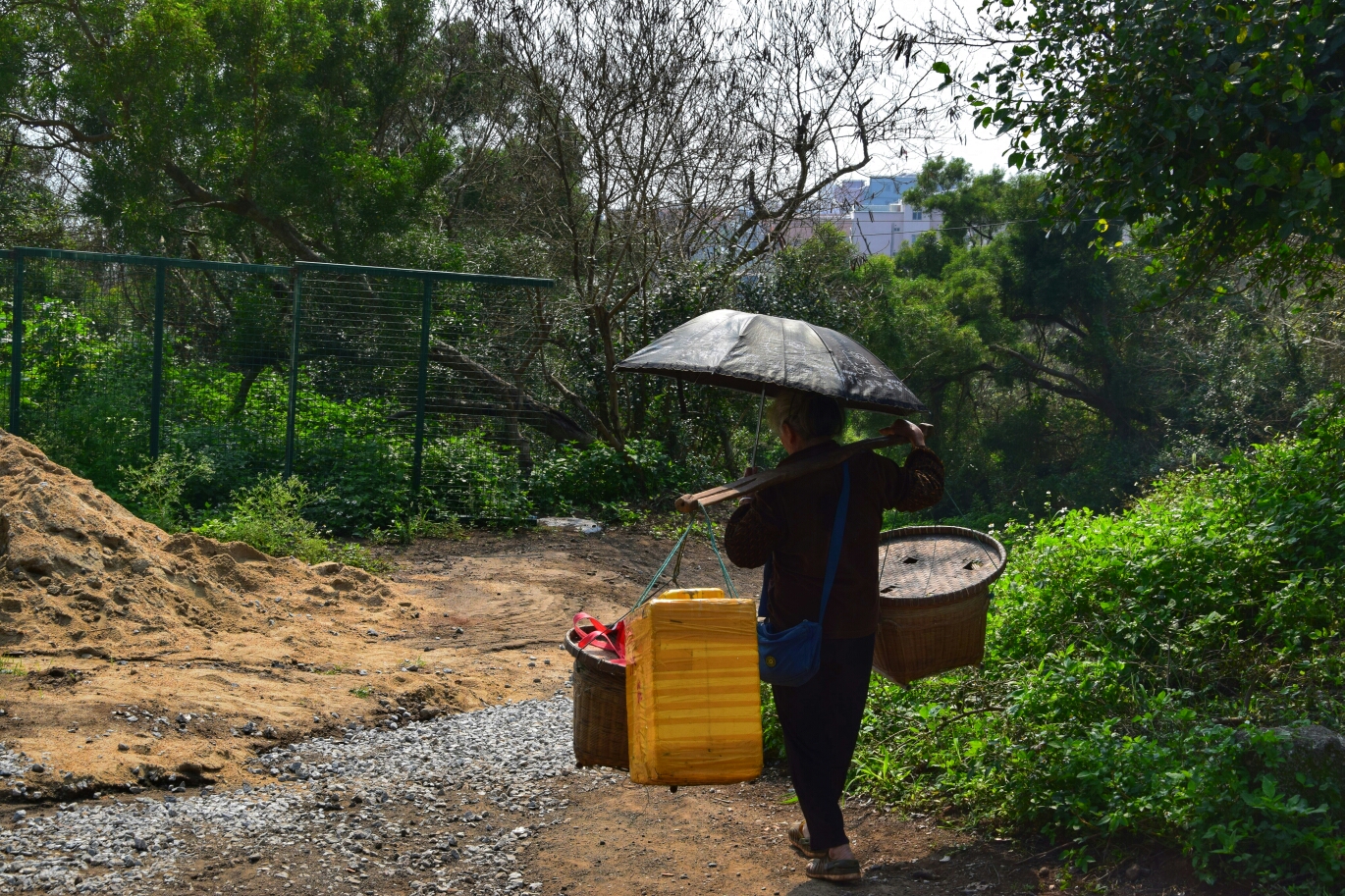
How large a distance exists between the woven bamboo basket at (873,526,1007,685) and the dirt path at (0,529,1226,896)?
70 cm

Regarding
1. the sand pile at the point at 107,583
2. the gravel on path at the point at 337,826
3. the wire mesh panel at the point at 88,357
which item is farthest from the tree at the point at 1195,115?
the wire mesh panel at the point at 88,357

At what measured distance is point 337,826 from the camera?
14.1ft

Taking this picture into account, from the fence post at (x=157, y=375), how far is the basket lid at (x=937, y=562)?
7.77 metres

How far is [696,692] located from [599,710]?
1.86ft

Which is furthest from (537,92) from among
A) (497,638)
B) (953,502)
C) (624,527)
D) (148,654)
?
→ (953,502)

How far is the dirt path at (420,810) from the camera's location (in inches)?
154

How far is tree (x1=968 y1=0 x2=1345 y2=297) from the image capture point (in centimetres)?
432

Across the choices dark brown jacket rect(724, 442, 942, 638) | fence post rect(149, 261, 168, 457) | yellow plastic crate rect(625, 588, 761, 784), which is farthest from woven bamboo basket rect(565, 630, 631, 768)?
fence post rect(149, 261, 168, 457)

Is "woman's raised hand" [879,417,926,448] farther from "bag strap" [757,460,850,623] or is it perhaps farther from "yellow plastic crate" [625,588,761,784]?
"yellow plastic crate" [625,588,761,784]

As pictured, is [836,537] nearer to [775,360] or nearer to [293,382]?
[775,360]

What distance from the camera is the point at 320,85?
16234 millimetres

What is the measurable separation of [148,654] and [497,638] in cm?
229

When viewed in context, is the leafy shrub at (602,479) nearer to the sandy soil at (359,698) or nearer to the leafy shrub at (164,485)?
the sandy soil at (359,698)

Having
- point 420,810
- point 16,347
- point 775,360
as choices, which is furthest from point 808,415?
point 16,347
